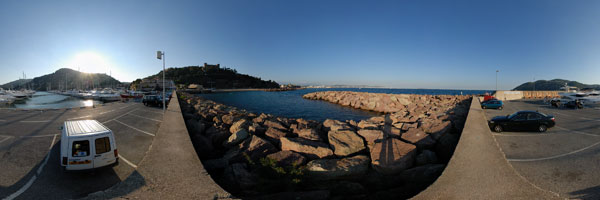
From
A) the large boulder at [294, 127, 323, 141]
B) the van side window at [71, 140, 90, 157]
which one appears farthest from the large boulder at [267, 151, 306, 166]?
the van side window at [71, 140, 90, 157]

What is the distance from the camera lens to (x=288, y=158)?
7.22 metres

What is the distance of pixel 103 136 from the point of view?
6434 millimetres

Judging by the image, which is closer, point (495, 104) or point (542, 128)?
point (542, 128)

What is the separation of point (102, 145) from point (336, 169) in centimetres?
742

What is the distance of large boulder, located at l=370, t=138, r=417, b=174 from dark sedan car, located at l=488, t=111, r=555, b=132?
958cm

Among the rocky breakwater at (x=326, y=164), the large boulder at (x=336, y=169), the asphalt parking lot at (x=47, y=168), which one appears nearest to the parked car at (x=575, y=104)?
the rocky breakwater at (x=326, y=164)

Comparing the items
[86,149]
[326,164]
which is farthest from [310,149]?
[86,149]

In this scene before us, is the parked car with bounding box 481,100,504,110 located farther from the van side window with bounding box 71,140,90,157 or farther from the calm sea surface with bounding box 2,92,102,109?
the calm sea surface with bounding box 2,92,102,109

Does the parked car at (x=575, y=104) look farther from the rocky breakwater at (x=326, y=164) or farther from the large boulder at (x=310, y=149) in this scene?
the large boulder at (x=310, y=149)

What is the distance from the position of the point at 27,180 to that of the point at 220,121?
777 centimetres

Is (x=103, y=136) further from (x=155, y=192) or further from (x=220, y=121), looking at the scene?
(x=220, y=121)

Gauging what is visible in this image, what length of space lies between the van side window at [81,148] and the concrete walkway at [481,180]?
29.8 feet

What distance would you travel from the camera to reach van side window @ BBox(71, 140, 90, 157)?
610 cm

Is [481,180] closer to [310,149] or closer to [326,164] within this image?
[326,164]
